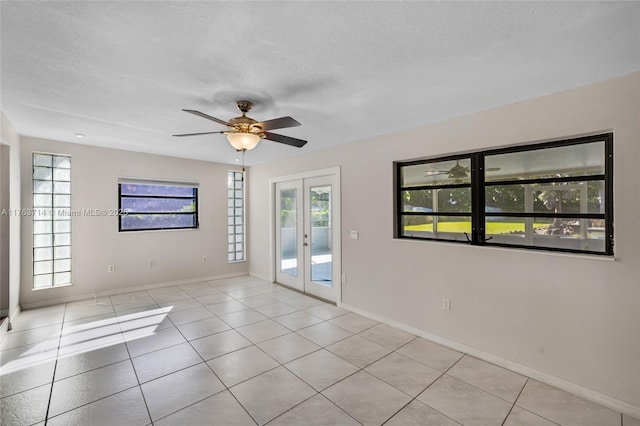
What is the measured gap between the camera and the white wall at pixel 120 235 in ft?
14.4

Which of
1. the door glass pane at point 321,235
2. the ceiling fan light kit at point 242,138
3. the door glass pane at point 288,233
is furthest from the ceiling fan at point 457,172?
the door glass pane at point 288,233

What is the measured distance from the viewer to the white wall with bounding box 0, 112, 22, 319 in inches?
142

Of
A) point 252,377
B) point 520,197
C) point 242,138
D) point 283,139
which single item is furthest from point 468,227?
point 252,377

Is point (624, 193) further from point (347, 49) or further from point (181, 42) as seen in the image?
point (181, 42)

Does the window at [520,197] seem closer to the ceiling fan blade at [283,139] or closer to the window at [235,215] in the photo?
the ceiling fan blade at [283,139]

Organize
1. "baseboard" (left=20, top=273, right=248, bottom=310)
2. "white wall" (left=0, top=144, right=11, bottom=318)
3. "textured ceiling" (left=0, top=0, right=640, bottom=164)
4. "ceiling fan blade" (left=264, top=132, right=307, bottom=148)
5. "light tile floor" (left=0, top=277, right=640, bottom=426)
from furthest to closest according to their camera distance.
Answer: "baseboard" (left=20, top=273, right=248, bottom=310) < "white wall" (left=0, top=144, right=11, bottom=318) < "ceiling fan blade" (left=264, top=132, right=307, bottom=148) < "light tile floor" (left=0, top=277, right=640, bottom=426) < "textured ceiling" (left=0, top=0, right=640, bottom=164)

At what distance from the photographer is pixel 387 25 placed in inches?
63.3

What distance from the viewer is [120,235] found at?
16.5 ft

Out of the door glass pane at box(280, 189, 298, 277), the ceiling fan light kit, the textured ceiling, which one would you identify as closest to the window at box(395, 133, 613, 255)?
the textured ceiling

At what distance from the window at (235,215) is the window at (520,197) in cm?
407

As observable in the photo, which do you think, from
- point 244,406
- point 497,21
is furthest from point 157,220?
point 497,21

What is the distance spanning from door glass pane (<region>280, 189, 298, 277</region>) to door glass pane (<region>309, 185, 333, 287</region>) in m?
0.49

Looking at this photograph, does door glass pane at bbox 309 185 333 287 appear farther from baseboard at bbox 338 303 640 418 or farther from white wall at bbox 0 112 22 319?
white wall at bbox 0 112 22 319

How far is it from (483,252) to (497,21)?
208 centimetres
